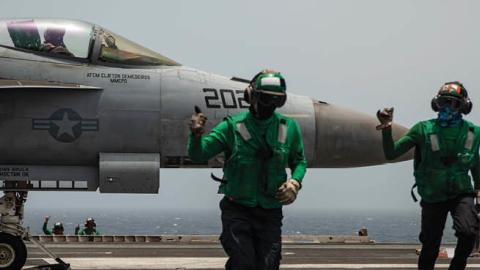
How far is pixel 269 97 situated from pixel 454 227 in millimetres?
2528

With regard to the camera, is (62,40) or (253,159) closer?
(253,159)

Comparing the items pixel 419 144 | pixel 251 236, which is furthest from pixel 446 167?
pixel 251 236

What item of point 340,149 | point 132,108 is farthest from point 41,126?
point 340,149

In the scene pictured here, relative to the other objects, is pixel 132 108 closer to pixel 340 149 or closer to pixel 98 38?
pixel 98 38

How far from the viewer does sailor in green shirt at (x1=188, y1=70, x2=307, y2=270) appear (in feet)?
22.5

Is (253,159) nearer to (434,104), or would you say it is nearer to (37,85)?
(434,104)

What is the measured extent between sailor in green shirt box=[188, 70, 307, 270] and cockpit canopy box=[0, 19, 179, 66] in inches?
208

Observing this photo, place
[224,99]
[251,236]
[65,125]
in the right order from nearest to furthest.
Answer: [251,236], [65,125], [224,99]

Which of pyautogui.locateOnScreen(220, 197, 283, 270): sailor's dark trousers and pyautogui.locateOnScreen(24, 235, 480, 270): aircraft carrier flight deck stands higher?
pyautogui.locateOnScreen(220, 197, 283, 270): sailor's dark trousers

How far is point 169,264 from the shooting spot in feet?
41.4

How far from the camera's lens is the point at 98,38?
12.0m

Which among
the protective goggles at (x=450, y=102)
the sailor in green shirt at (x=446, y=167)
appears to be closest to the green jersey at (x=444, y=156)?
the sailor in green shirt at (x=446, y=167)

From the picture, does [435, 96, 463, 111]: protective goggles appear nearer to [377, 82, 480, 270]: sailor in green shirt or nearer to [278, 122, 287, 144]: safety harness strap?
[377, 82, 480, 270]: sailor in green shirt

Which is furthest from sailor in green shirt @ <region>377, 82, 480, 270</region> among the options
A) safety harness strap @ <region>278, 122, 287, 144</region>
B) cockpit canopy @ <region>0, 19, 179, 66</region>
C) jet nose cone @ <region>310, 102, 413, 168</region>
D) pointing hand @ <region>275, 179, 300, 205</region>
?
cockpit canopy @ <region>0, 19, 179, 66</region>
